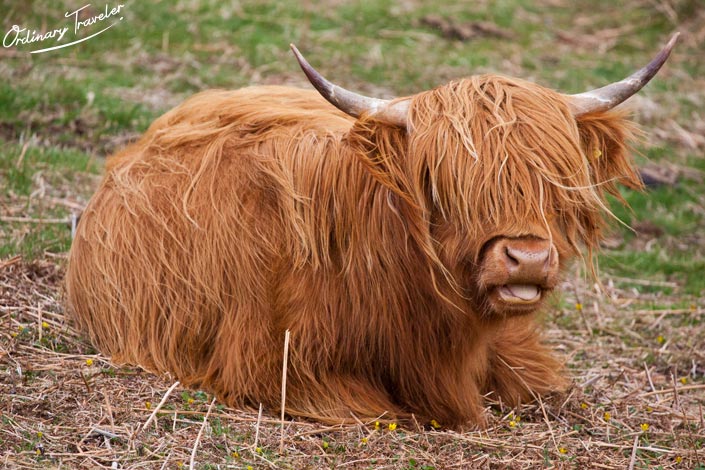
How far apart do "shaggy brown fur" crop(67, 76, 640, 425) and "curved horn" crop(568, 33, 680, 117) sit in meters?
0.05

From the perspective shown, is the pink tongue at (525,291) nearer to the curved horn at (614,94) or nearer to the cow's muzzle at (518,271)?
the cow's muzzle at (518,271)

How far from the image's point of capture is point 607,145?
4.05 meters

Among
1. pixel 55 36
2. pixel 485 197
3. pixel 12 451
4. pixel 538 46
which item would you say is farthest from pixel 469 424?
pixel 538 46

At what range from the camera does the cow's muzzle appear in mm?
3486

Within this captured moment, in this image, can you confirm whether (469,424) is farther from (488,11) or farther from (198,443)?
(488,11)

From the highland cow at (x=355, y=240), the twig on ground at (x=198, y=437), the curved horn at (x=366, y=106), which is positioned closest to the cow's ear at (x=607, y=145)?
the highland cow at (x=355, y=240)

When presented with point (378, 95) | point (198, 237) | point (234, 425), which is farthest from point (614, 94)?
point (378, 95)

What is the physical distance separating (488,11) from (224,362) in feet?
24.9

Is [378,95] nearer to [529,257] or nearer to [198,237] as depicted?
[198,237]

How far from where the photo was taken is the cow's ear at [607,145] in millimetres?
4000

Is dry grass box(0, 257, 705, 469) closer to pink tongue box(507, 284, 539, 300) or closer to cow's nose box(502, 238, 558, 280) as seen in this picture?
pink tongue box(507, 284, 539, 300)

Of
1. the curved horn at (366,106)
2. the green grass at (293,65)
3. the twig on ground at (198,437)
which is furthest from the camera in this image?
the green grass at (293,65)

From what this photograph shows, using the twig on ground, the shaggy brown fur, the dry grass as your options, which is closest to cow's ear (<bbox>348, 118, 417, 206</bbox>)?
the shaggy brown fur

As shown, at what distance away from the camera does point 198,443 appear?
11.9ft
